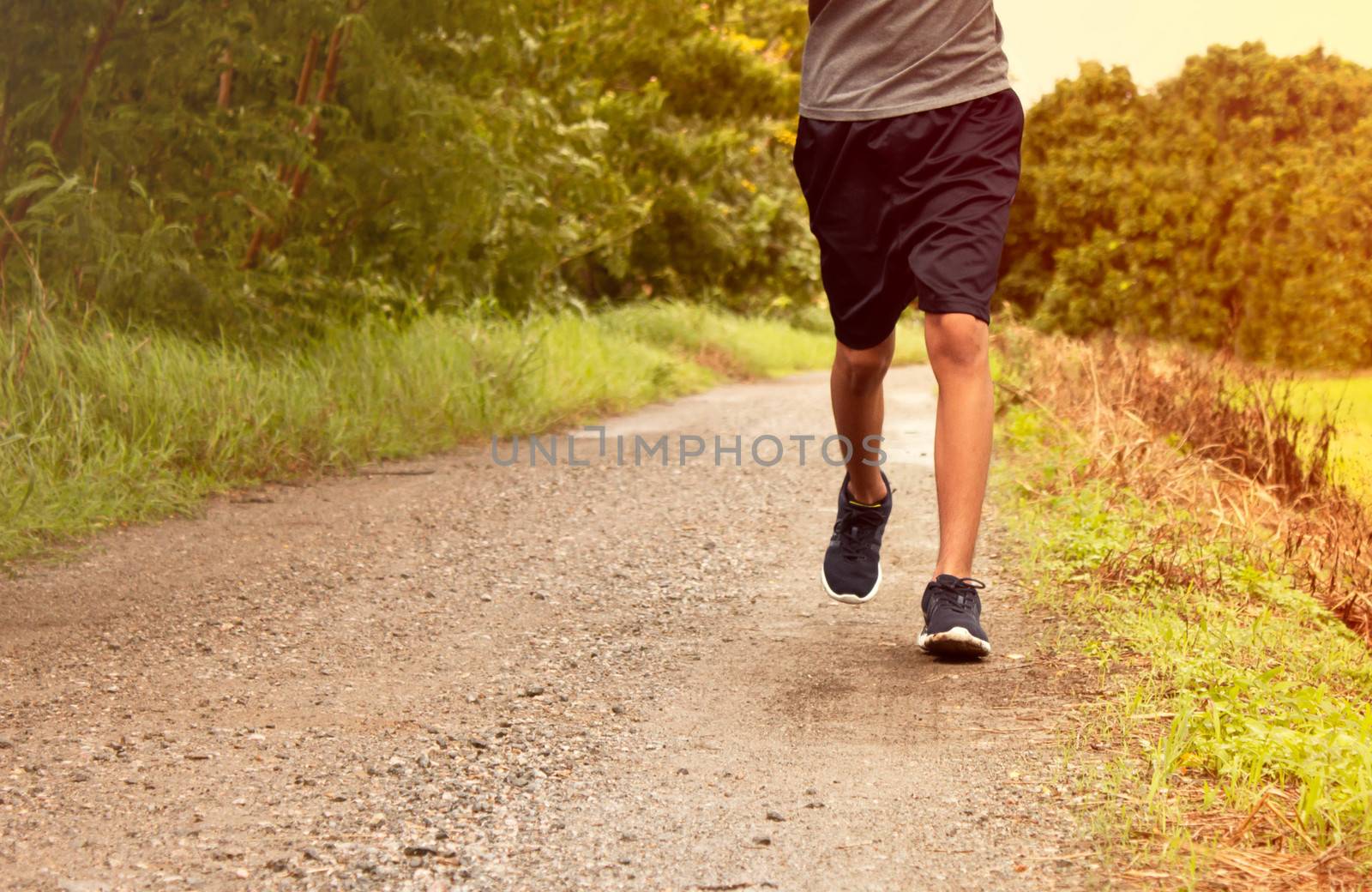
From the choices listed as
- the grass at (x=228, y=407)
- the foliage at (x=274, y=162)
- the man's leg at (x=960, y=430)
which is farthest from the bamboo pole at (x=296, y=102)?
the man's leg at (x=960, y=430)

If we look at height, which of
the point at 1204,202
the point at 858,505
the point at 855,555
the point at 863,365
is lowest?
the point at 855,555

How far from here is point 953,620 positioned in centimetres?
310

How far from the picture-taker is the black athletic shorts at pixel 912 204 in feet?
10.3

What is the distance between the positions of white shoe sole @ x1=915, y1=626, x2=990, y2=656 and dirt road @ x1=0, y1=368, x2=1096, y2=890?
0.04 meters

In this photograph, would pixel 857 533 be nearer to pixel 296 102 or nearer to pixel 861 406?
pixel 861 406

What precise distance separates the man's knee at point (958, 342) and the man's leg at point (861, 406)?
12.3 inches

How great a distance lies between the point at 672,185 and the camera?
58.5ft

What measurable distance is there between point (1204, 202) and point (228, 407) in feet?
51.4

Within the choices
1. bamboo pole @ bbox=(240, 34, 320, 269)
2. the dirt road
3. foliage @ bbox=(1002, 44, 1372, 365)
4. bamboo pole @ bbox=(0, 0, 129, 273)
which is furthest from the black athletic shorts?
foliage @ bbox=(1002, 44, 1372, 365)

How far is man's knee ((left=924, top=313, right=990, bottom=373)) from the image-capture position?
3.14 meters

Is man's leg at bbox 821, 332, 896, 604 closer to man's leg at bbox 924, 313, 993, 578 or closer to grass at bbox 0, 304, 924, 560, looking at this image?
man's leg at bbox 924, 313, 993, 578

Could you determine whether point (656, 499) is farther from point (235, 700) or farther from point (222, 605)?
point (235, 700)

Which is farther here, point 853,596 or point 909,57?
point 853,596

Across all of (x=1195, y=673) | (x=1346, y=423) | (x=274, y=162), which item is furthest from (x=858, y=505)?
(x=274, y=162)
